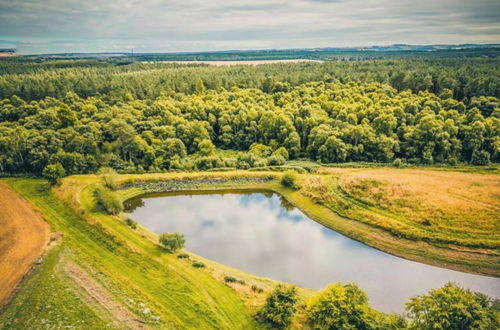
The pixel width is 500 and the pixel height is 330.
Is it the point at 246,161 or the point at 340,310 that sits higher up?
the point at 340,310

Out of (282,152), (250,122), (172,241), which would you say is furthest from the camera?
(250,122)

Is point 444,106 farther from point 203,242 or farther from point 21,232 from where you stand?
point 21,232

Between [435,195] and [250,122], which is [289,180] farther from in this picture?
[250,122]

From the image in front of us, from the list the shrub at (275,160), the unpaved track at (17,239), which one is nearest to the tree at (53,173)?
the unpaved track at (17,239)

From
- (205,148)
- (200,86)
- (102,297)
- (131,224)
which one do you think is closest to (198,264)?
(102,297)

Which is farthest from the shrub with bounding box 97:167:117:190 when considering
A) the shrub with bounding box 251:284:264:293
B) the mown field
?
the shrub with bounding box 251:284:264:293

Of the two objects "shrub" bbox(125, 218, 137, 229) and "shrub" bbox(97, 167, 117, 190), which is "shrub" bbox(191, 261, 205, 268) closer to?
"shrub" bbox(125, 218, 137, 229)

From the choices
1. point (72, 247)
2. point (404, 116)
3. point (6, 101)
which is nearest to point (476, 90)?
point (404, 116)
